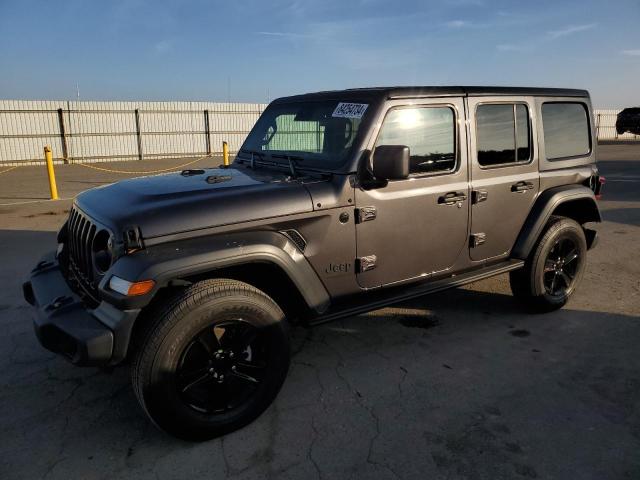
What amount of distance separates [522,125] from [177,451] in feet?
11.3

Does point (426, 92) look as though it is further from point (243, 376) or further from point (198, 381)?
point (198, 381)

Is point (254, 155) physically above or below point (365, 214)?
above

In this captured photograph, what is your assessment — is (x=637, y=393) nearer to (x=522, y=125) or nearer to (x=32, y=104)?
(x=522, y=125)

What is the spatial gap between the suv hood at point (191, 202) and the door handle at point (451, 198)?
1071 mm

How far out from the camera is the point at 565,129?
14.3ft

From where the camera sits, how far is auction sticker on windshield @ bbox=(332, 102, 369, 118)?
3285 mm

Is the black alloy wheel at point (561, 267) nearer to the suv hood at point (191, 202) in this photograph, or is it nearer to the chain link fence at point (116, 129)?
the suv hood at point (191, 202)

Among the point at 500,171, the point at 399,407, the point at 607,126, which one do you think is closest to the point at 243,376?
the point at 399,407

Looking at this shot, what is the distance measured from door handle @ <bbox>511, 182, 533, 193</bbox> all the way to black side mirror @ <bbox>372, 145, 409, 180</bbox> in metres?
1.35

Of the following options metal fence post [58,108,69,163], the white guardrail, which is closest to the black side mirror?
the white guardrail

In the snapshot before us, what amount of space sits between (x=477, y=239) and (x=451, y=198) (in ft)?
1.51

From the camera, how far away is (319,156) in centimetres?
338

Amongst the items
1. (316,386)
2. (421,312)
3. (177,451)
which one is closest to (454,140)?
(421,312)

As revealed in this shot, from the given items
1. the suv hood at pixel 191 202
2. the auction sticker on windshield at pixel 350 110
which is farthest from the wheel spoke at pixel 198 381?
the auction sticker on windshield at pixel 350 110
